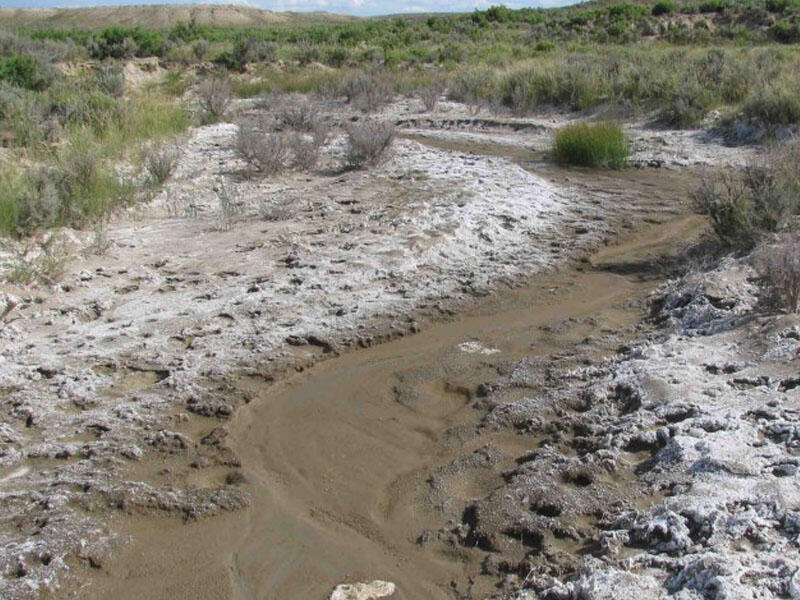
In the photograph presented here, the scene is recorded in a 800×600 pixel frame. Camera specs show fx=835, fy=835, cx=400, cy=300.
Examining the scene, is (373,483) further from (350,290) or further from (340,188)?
(340,188)

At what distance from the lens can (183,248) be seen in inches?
294

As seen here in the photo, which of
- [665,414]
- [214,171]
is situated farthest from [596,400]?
[214,171]

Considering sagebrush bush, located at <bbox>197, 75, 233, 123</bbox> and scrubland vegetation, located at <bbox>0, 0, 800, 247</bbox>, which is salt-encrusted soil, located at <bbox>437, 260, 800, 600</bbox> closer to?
scrubland vegetation, located at <bbox>0, 0, 800, 247</bbox>

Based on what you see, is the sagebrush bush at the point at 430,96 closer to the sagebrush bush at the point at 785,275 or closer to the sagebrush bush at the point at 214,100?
the sagebrush bush at the point at 214,100

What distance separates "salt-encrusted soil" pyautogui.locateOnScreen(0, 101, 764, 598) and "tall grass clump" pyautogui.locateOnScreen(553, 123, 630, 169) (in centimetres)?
52

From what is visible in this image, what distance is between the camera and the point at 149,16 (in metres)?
85.1

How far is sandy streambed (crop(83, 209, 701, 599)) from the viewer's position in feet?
11.6

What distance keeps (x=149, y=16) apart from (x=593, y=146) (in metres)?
83.8

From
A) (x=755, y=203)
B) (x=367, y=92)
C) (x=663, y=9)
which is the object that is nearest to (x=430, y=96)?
(x=367, y=92)

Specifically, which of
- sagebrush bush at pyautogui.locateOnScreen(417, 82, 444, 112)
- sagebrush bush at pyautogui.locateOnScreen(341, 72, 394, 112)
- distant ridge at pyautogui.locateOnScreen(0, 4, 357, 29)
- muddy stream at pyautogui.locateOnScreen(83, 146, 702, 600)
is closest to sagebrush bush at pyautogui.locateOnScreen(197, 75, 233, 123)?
sagebrush bush at pyautogui.locateOnScreen(341, 72, 394, 112)

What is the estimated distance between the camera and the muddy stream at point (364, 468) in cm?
352

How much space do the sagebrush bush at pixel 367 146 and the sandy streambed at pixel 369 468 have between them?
174 inches

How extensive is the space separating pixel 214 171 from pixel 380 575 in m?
7.38

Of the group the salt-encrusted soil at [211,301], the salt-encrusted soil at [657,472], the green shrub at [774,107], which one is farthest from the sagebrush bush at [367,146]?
the salt-encrusted soil at [657,472]
